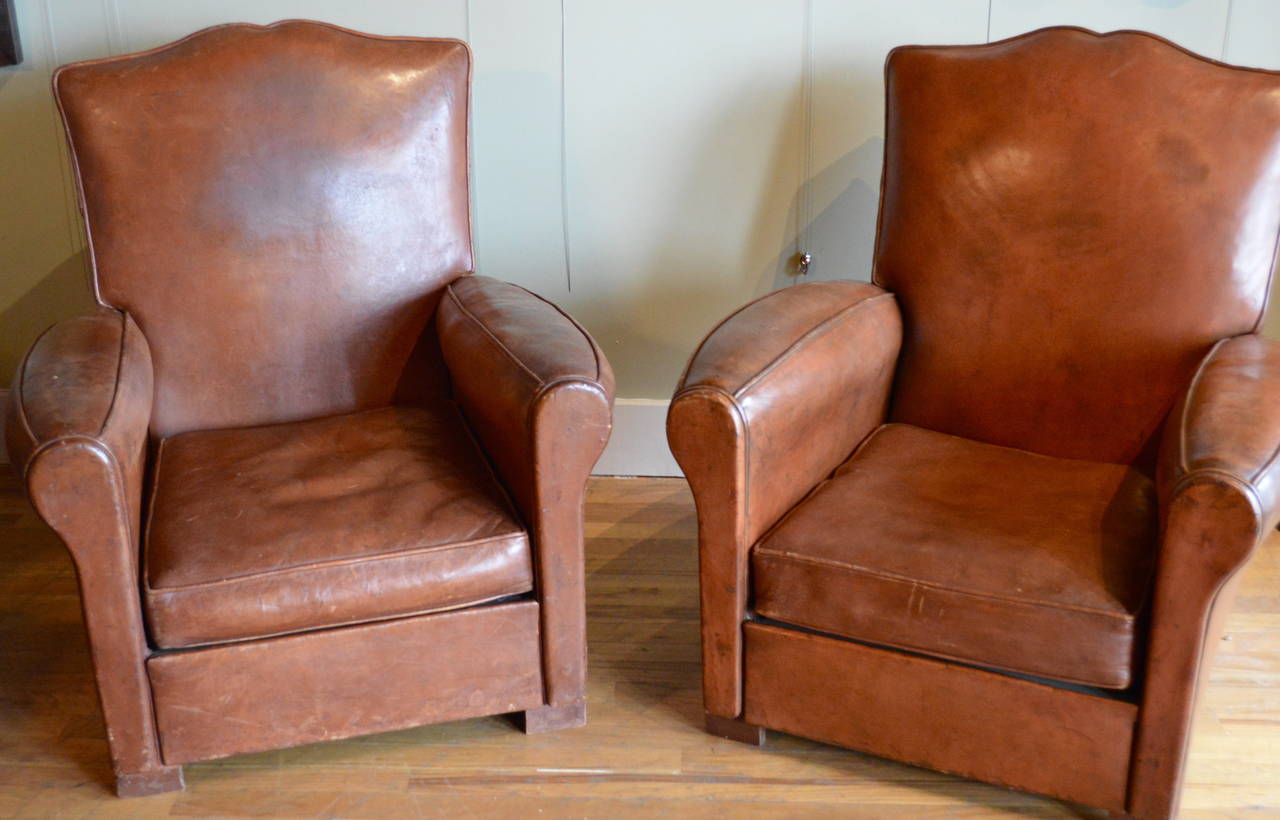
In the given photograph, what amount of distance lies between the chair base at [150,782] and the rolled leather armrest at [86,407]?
36cm

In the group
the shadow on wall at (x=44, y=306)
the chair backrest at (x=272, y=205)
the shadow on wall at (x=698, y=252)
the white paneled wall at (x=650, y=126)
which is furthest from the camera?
the shadow on wall at (x=44, y=306)

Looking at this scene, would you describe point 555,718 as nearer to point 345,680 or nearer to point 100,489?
point 345,680

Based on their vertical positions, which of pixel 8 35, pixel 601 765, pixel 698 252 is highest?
pixel 8 35

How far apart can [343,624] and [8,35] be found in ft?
5.22

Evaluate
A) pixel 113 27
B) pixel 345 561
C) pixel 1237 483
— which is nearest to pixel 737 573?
pixel 345 561

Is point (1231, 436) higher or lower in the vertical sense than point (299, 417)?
higher

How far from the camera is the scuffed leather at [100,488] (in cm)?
158

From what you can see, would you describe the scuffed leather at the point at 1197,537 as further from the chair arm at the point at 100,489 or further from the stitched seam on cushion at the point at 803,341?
the chair arm at the point at 100,489

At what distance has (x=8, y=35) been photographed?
2531 mm

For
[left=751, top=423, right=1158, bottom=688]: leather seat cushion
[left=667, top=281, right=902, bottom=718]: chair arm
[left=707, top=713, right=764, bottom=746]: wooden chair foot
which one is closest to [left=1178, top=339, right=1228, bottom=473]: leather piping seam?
[left=751, top=423, right=1158, bottom=688]: leather seat cushion

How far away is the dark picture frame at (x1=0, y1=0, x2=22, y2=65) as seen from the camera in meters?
2.52

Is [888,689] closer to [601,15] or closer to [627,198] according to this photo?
[627,198]

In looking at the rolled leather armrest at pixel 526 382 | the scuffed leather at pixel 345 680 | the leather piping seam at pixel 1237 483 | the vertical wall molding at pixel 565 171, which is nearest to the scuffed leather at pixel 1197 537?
the leather piping seam at pixel 1237 483

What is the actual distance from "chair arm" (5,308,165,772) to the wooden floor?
0.16 meters
